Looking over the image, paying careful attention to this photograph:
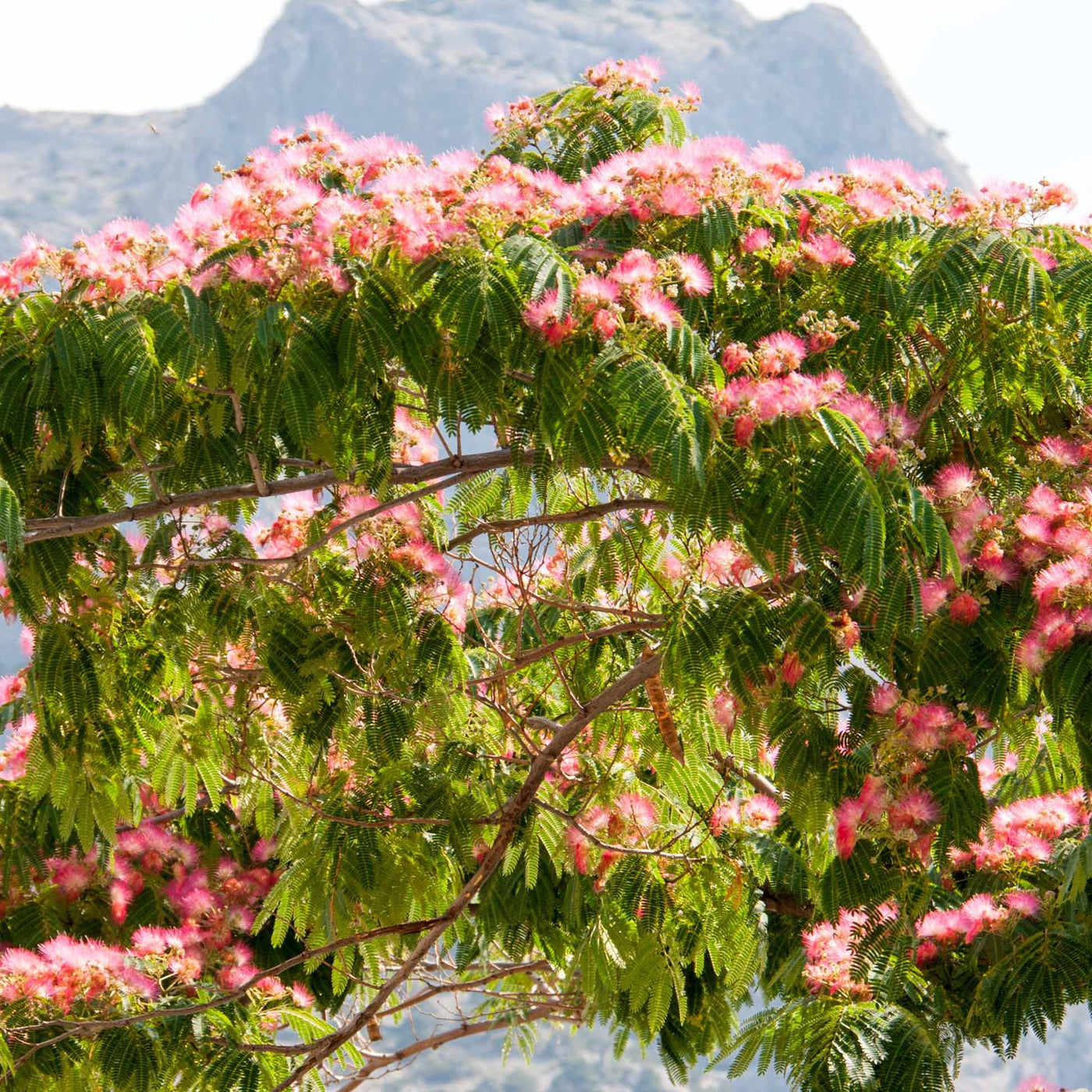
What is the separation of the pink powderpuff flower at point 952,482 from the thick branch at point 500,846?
146cm

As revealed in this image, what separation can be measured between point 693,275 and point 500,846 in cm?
254

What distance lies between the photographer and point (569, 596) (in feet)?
23.7

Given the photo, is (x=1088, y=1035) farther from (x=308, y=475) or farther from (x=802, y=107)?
(x=802, y=107)

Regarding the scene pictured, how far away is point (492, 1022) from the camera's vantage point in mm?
8914

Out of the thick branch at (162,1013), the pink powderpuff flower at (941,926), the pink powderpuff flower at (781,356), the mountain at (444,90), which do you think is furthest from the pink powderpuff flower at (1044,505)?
the mountain at (444,90)

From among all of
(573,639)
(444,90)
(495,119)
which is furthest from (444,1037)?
(444,90)

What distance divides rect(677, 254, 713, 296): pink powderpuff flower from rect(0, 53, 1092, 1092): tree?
2cm

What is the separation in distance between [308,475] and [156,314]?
38.6 inches

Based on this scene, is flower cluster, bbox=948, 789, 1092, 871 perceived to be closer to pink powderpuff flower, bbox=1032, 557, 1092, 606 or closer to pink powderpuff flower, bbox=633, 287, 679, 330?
pink powderpuff flower, bbox=1032, 557, 1092, 606

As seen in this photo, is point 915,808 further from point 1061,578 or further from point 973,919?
point 973,919

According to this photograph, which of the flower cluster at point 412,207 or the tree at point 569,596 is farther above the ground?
the flower cluster at point 412,207

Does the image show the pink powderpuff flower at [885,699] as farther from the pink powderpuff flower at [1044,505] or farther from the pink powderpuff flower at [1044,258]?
the pink powderpuff flower at [1044,258]

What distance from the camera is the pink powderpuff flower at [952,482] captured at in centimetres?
455

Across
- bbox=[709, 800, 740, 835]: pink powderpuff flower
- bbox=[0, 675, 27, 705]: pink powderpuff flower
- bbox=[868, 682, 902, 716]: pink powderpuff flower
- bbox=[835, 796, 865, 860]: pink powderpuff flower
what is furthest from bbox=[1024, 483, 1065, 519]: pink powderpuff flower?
bbox=[0, 675, 27, 705]: pink powderpuff flower
